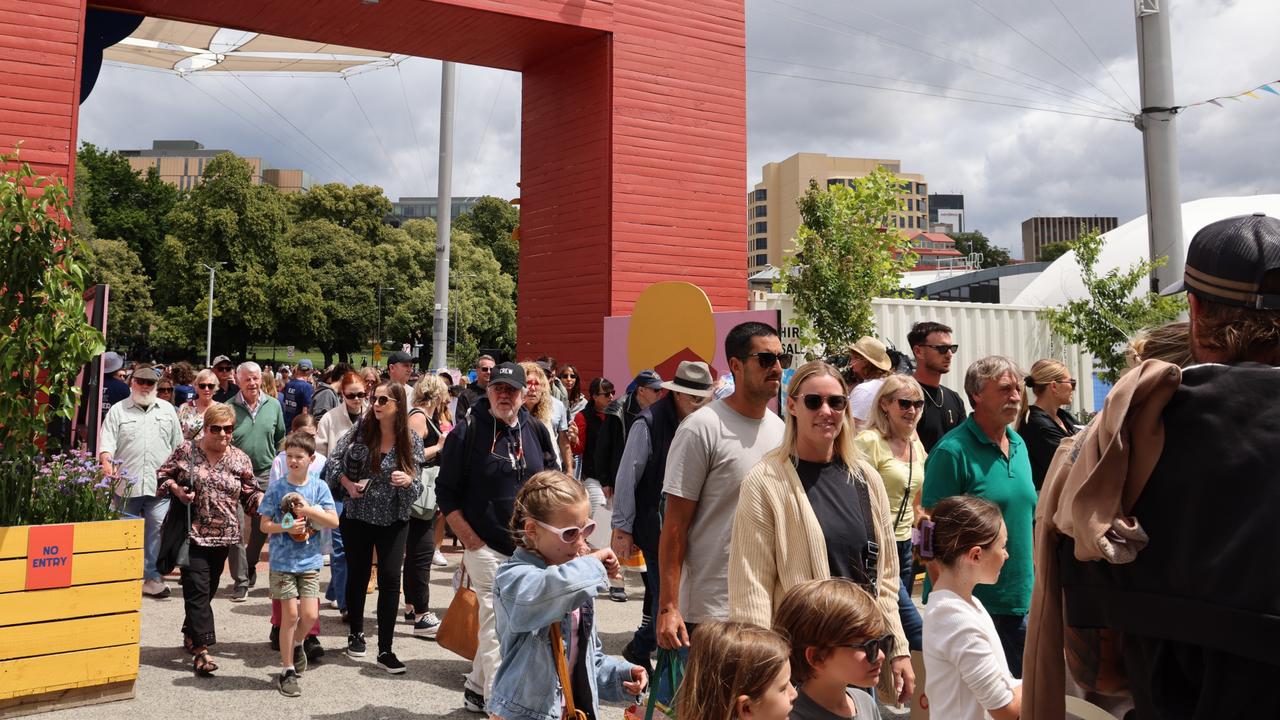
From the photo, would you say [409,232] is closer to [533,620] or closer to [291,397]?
[291,397]

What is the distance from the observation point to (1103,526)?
1758 millimetres

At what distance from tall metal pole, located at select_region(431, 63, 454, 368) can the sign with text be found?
485 inches

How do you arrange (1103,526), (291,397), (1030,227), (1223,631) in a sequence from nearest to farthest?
(1223,631) < (1103,526) < (291,397) < (1030,227)

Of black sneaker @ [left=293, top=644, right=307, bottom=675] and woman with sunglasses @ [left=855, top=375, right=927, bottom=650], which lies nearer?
woman with sunglasses @ [left=855, top=375, right=927, bottom=650]

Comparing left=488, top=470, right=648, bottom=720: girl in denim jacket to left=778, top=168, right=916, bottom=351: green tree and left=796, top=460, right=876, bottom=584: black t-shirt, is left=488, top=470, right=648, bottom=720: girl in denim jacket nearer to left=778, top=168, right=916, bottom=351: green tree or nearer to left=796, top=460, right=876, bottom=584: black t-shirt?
left=796, top=460, right=876, bottom=584: black t-shirt

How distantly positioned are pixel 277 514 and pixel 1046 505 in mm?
5769

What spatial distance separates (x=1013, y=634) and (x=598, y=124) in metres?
10.8

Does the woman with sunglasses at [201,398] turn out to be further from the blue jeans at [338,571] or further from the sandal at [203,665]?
the sandal at [203,665]

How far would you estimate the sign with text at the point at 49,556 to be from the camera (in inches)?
230

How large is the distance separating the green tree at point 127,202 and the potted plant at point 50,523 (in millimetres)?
62309

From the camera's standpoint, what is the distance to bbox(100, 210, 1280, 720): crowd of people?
1755 millimetres

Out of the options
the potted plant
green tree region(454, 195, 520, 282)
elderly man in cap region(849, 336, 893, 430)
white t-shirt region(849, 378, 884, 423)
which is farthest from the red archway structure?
green tree region(454, 195, 520, 282)

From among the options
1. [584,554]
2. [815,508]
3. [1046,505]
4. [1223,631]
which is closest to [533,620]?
[584,554]

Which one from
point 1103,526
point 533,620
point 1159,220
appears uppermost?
point 1159,220
